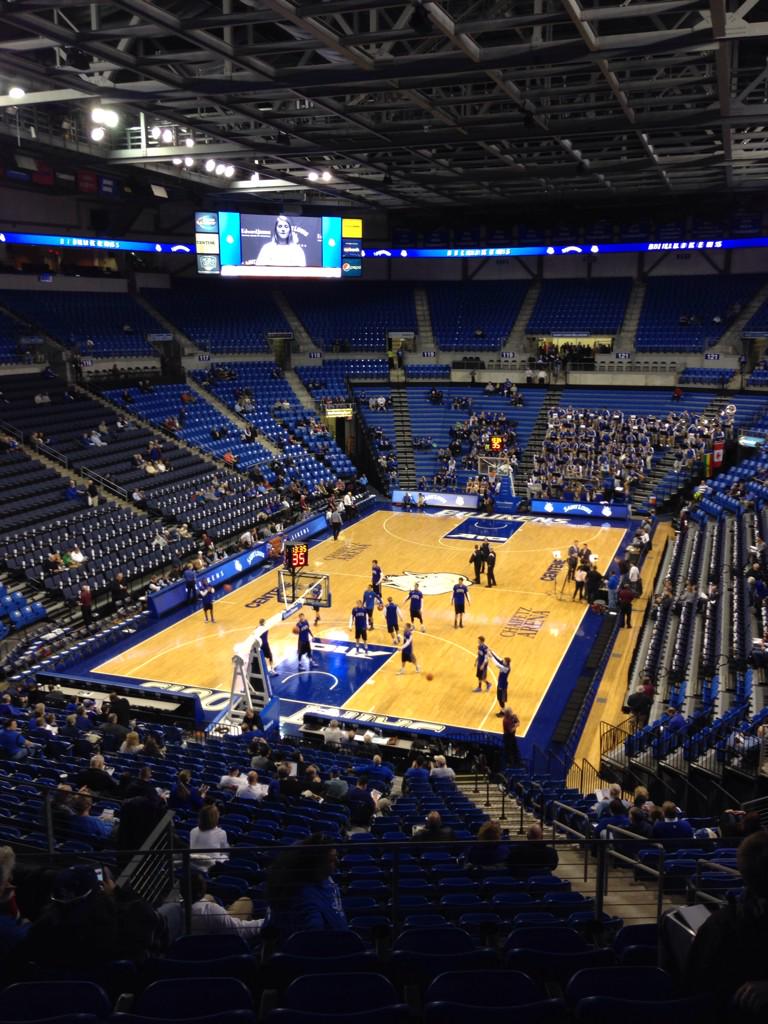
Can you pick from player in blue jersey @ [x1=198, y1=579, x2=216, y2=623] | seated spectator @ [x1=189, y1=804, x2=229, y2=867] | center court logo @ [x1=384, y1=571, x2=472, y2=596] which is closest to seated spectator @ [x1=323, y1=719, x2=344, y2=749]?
seated spectator @ [x1=189, y1=804, x2=229, y2=867]

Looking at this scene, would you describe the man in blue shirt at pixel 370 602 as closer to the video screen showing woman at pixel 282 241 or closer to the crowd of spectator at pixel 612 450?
the video screen showing woman at pixel 282 241

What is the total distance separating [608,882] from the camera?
9.27 metres

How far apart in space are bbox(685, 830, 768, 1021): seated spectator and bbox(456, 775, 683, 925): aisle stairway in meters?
2.87

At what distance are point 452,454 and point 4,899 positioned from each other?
3776cm

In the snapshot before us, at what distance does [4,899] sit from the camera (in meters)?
4.89

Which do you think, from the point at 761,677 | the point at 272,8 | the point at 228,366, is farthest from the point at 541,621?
the point at 228,366

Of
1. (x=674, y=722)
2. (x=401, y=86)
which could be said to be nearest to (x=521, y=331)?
(x=401, y=86)

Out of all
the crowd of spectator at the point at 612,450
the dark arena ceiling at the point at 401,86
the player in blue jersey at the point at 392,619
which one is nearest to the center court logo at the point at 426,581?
the player in blue jersey at the point at 392,619

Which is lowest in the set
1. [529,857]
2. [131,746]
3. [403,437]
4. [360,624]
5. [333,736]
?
[333,736]

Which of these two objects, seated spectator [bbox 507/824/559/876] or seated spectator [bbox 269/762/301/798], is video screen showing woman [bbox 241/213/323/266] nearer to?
seated spectator [bbox 269/762/301/798]

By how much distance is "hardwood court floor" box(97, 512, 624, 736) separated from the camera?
19344 millimetres

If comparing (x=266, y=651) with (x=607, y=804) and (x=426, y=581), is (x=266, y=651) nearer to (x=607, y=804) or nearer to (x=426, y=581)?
(x=426, y=581)

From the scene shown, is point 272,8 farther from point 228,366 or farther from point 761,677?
point 228,366

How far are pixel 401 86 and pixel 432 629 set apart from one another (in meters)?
13.5
